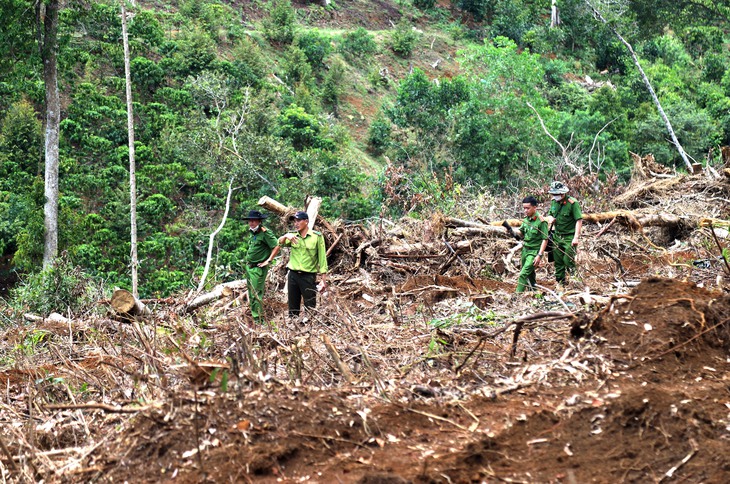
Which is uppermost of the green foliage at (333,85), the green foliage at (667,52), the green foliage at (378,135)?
the green foliage at (667,52)

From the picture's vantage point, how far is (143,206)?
2069 cm

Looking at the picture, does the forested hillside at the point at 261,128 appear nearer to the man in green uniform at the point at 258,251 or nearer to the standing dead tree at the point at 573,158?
the standing dead tree at the point at 573,158

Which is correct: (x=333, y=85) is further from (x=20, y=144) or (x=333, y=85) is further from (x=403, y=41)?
(x=20, y=144)

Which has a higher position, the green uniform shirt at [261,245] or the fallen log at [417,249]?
the green uniform shirt at [261,245]

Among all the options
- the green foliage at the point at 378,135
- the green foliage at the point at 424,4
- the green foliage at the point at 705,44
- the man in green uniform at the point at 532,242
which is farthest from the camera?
the green foliage at the point at 424,4

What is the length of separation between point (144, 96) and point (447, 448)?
24.0m

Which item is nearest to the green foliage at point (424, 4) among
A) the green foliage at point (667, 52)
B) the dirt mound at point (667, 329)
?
the green foliage at point (667, 52)

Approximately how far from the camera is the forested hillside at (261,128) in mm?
18828

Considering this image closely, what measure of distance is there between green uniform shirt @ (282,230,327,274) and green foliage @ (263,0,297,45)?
27.2m

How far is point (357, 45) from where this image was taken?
37000 millimetres

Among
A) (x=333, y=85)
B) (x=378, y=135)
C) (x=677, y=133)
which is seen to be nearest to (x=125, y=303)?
(x=378, y=135)

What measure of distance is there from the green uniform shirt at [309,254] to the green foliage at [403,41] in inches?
1273

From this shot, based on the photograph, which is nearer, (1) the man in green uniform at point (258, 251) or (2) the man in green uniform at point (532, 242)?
(2) the man in green uniform at point (532, 242)

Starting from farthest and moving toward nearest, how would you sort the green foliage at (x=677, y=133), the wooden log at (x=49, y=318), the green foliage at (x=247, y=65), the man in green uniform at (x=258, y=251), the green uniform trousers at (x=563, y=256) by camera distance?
the green foliage at (x=247, y=65) → the green foliage at (x=677, y=133) → the wooden log at (x=49, y=318) → the man in green uniform at (x=258, y=251) → the green uniform trousers at (x=563, y=256)
